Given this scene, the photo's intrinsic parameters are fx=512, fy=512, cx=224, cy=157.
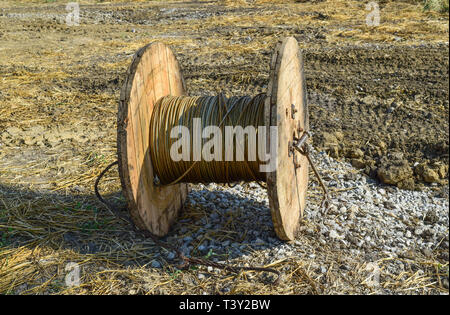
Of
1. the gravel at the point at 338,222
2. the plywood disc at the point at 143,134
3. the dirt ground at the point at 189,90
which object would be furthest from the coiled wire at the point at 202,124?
the dirt ground at the point at 189,90

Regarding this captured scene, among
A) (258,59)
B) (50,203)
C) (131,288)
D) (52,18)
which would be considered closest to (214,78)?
(258,59)

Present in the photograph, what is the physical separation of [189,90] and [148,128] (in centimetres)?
375

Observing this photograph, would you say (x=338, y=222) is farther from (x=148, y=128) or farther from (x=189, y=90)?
(x=189, y=90)

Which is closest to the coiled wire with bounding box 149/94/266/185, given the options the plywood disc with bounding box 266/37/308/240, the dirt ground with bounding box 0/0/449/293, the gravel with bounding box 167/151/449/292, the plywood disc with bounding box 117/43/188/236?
the plywood disc with bounding box 117/43/188/236

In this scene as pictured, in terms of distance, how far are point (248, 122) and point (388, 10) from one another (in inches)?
331

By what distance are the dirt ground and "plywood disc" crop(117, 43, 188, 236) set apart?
373mm

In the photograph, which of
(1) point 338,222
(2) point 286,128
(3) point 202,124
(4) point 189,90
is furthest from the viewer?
(4) point 189,90

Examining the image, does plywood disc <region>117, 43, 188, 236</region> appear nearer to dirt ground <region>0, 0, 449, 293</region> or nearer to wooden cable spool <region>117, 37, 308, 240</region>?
wooden cable spool <region>117, 37, 308, 240</region>

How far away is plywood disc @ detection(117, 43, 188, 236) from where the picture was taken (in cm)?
316

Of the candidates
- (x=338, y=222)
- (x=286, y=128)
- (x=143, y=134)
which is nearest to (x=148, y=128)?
(x=143, y=134)

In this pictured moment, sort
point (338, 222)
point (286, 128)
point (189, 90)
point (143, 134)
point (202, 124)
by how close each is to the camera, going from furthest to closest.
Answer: point (189, 90)
point (338, 222)
point (202, 124)
point (143, 134)
point (286, 128)

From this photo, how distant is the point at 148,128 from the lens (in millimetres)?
3535

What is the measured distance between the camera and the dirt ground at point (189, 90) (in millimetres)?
4121

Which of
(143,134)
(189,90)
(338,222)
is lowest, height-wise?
(338,222)
